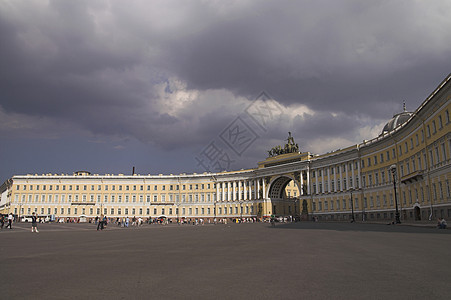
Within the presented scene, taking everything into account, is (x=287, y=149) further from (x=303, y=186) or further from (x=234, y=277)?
(x=234, y=277)

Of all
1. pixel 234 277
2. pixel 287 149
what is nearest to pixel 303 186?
pixel 287 149

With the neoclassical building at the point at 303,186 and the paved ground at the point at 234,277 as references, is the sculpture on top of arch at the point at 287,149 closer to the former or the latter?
the neoclassical building at the point at 303,186

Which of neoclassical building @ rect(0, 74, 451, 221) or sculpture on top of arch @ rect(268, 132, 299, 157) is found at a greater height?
sculpture on top of arch @ rect(268, 132, 299, 157)

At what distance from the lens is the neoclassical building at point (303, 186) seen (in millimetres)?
42031

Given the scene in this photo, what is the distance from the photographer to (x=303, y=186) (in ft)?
276

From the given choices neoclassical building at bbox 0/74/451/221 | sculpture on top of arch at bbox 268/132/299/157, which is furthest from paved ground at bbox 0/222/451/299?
sculpture on top of arch at bbox 268/132/299/157

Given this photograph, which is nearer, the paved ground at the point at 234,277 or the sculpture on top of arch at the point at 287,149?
the paved ground at the point at 234,277

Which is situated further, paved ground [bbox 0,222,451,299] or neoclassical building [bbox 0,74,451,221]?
neoclassical building [bbox 0,74,451,221]

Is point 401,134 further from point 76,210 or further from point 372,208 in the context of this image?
point 76,210

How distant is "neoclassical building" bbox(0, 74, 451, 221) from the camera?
42.0 m

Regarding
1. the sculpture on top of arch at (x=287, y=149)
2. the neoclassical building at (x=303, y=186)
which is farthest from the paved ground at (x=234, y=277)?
the sculpture on top of arch at (x=287, y=149)

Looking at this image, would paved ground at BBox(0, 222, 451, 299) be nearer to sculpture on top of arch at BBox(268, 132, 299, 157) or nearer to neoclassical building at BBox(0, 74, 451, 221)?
neoclassical building at BBox(0, 74, 451, 221)

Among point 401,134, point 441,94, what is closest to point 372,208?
point 401,134

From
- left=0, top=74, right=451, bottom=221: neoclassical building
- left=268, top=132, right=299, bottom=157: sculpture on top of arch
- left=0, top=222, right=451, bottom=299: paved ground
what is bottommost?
left=0, top=222, right=451, bottom=299: paved ground
